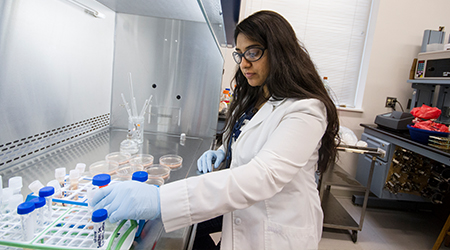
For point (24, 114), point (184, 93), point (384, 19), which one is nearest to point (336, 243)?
point (184, 93)

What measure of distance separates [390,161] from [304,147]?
232 cm

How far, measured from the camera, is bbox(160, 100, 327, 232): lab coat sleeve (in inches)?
24.3

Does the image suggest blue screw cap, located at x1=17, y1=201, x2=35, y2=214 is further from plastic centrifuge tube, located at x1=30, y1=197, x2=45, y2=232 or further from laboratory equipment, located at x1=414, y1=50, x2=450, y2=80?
laboratory equipment, located at x1=414, y1=50, x2=450, y2=80

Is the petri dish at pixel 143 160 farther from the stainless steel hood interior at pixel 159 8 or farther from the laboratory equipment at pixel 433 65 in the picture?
the laboratory equipment at pixel 433 65

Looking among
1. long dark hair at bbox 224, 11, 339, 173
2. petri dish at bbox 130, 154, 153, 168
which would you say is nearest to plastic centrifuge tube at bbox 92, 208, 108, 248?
petri dish at bbox 130, 154, 153, 168

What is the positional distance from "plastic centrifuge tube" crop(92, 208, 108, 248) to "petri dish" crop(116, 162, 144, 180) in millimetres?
406

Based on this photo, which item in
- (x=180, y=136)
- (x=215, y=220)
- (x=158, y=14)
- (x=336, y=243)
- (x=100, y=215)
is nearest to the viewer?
(x=100, y=215)

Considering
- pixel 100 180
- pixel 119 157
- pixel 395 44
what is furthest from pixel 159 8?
pixel 395 44

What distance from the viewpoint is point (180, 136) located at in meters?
1.69

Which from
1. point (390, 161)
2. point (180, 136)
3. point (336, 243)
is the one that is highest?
point (180, 136)

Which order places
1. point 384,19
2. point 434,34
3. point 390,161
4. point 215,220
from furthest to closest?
1. point 384,19
2. point 434,34
3. point 390,161
4. point 215,220

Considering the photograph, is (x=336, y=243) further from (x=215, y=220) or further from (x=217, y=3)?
(x=217, y=3)

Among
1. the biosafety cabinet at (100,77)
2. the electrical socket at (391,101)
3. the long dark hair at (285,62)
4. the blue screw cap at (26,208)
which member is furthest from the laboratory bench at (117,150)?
the electrical socket at (391,101)

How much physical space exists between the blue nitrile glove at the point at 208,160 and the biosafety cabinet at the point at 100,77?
0.04 metres
